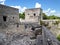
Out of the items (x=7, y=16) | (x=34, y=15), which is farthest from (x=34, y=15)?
(x=7, y=16)

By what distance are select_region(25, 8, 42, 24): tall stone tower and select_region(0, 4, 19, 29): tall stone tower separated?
2.46 meters

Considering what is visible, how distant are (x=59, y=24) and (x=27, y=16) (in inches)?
162

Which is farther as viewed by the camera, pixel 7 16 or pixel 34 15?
pixel 34 15

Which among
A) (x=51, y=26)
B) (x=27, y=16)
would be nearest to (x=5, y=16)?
(x=27, y=16)

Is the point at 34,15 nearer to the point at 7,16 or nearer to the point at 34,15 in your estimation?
the point at 34,15

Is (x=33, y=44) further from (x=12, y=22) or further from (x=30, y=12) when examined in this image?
(x=30, y=12)

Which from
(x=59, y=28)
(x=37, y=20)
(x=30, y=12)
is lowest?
(x=59, y=28)

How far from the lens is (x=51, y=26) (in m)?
15.3

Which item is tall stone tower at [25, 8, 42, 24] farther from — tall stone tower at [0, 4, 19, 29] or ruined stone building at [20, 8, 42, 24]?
tall stone tower at [0, 4, 19, 29]

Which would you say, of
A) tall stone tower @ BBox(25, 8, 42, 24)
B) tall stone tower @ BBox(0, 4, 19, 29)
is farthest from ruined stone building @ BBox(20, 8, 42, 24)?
tall stone tower @ BBox(0, 4, 19, 29)

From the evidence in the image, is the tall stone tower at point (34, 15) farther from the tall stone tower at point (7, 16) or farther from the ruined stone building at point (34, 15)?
the tall stone tower at point (7, 16)

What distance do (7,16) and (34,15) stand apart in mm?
4169

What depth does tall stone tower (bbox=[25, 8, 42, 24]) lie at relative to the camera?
15719 millimetres

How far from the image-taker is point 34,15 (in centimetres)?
1594
